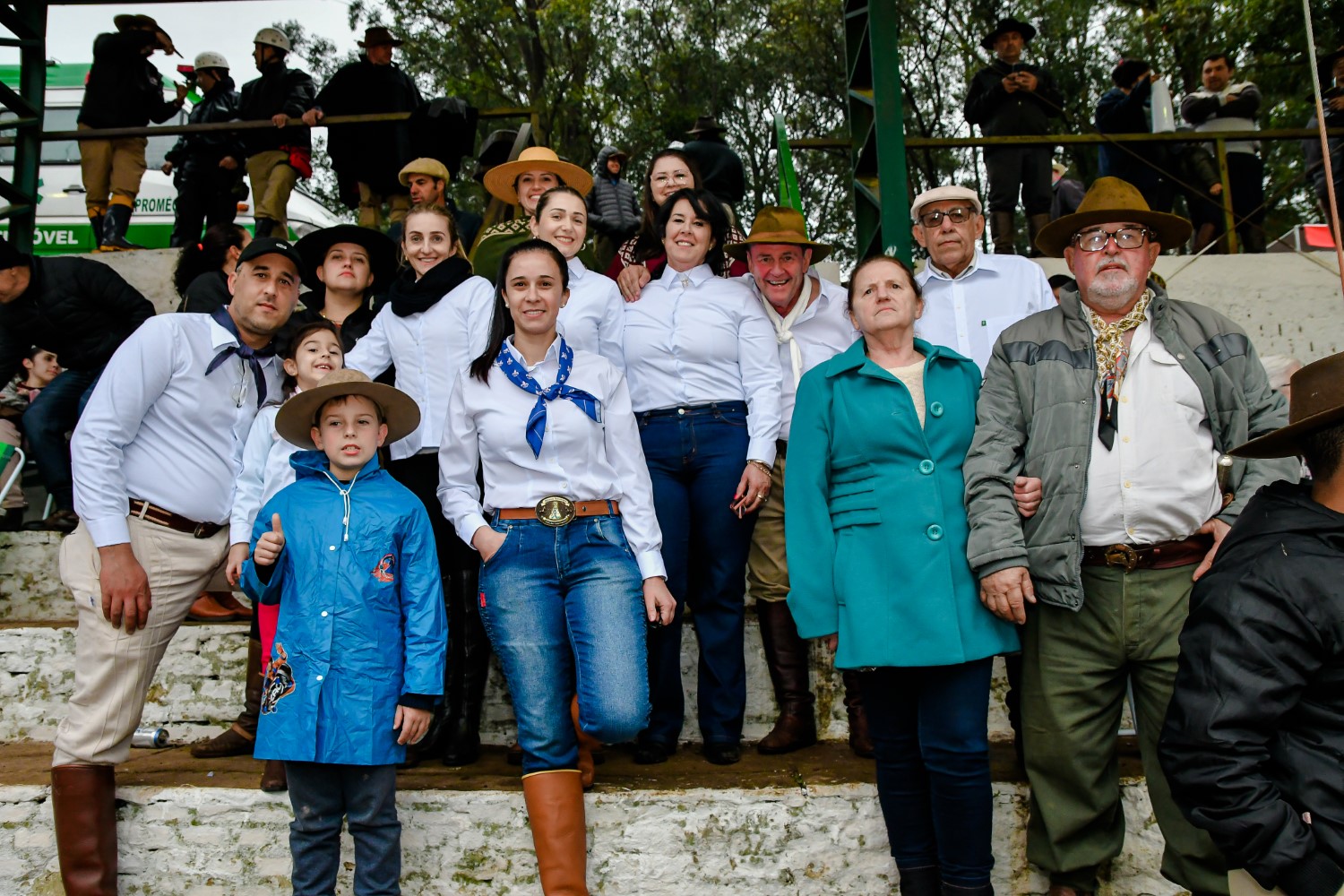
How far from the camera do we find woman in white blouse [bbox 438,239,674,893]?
3250 millimetres

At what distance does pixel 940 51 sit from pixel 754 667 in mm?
16199

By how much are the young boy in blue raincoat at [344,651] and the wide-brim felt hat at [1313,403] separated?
87.3 inches

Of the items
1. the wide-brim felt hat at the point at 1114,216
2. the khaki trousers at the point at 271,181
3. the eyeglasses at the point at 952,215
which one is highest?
the khaki trousers at the point at 271,181

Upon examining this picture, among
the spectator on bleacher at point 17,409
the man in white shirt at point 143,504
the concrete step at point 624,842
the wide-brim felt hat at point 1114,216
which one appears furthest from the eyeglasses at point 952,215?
the spectator on bleacher at point 17,409

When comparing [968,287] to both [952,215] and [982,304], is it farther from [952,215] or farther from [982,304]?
[952,215]

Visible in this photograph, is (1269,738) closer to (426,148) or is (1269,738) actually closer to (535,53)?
(426,148)

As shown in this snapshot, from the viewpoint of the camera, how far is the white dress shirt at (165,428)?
351cm

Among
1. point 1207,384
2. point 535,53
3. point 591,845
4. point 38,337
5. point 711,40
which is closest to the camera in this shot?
point 1207,384

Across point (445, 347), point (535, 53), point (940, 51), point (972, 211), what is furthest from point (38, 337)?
point (940, 51)

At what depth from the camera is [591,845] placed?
137 inches

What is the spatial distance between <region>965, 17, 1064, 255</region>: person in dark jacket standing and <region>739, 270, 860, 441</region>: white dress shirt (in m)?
3.86

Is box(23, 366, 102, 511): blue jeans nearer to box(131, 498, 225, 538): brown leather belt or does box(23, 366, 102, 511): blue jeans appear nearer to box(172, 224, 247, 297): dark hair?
box(172, 224, 247, 297): dark hair

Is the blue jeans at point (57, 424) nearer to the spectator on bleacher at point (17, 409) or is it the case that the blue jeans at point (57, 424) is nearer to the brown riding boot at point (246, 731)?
the spectator on bleacher at point (17, 409)

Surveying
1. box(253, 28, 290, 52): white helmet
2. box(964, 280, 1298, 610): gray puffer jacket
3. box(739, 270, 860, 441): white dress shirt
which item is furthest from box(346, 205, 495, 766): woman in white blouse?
box(253, 28, 290, 52): white helmet
